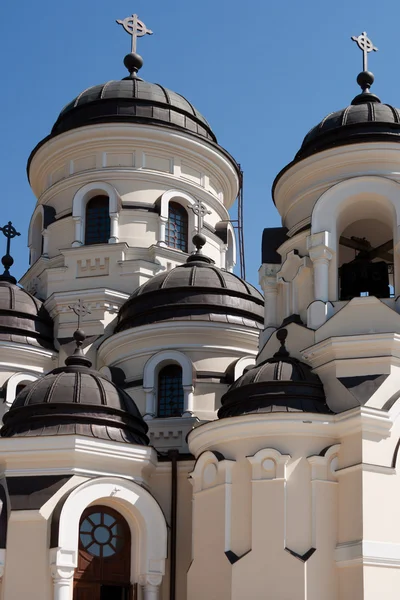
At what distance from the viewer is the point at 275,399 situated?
715 inches

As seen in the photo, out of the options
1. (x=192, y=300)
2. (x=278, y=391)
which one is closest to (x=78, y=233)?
(x=192, y=300)

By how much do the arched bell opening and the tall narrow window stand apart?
18.6 feet

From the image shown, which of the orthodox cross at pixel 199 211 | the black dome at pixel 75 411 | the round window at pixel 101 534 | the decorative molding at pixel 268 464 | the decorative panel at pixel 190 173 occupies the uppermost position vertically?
the decorative panel at pixel 190 173

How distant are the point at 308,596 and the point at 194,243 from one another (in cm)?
958

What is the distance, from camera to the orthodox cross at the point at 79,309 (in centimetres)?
2275

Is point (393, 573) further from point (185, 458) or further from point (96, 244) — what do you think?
point (96, 244)

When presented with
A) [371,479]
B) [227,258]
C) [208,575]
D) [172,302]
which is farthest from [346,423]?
[227,258]

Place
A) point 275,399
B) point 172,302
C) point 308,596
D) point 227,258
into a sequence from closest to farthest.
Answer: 1. point 308,596
2. point 275,399
3. point 172,302
4. point 227,258

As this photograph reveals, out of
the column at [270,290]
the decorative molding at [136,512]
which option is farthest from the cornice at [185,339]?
the decorative molding at [136,512]

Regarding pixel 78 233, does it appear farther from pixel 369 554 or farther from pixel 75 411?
pixel 369 554

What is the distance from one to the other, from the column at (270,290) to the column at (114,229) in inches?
205

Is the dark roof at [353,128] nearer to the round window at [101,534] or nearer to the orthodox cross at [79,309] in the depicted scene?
the orthodox cross at [79,309]

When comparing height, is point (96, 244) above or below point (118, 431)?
above

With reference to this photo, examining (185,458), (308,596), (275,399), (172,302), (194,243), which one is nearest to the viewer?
(308,596)
